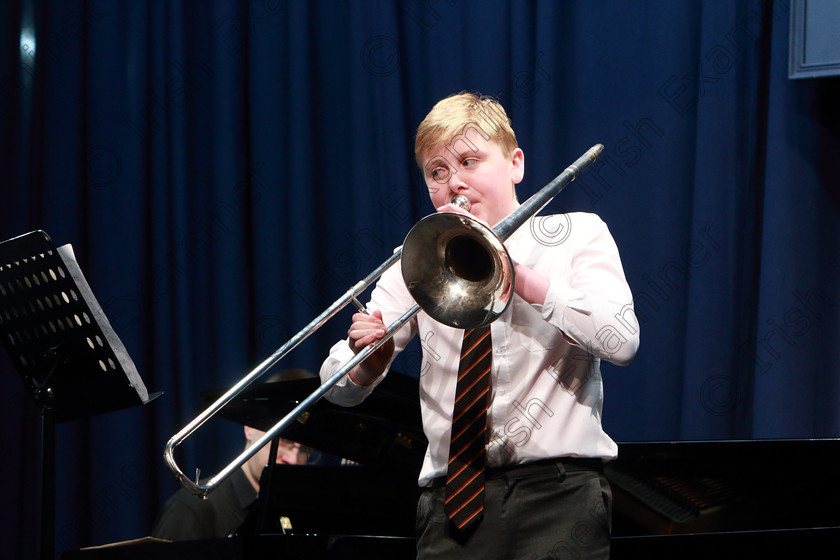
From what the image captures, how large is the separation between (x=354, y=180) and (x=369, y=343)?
2.16m

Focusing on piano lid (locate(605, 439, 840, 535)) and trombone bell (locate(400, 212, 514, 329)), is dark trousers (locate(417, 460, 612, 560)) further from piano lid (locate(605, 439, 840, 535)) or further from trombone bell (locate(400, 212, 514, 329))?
piano lid (locate(605, 439, 840, 535))

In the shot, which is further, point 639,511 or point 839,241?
point 839,241

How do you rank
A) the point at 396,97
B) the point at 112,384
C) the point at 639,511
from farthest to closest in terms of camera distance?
the point at 396,97
the point at 639,511
the point at 112,384

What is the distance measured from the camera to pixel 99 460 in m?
4.02

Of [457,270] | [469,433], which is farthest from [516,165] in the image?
[469,433]

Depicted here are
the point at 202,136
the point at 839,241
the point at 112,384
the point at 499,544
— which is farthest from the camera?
the point at 202,136

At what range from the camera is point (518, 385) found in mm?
1738

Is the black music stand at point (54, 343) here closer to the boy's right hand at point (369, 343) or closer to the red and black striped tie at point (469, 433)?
the boy's right hand at point (369, 343)

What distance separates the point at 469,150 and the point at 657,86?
1961 millimetres

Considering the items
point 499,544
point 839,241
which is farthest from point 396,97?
point 499,544

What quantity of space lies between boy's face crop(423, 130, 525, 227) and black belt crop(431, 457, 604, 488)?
0.56 meters

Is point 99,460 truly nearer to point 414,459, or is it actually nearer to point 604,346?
point 414,459

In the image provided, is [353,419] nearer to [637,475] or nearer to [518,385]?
[637,475]

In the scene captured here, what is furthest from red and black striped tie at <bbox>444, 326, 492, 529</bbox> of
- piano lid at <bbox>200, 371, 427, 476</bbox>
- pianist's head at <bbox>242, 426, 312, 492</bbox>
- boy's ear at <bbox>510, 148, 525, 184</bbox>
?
pianist's head at <bbox>242, 426, 312, 492</bbox>
